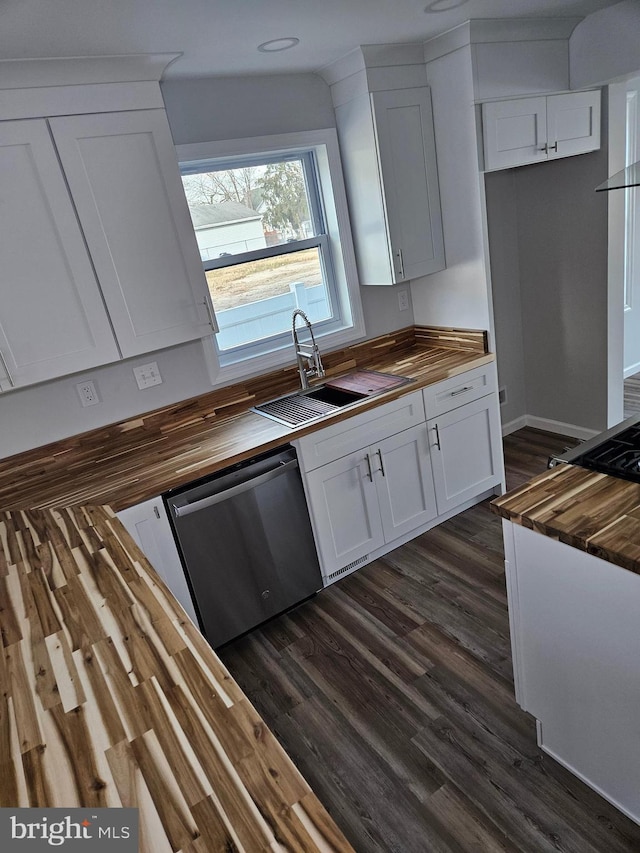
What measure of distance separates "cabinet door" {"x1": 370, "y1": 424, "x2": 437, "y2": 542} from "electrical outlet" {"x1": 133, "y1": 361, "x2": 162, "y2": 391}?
1.08m

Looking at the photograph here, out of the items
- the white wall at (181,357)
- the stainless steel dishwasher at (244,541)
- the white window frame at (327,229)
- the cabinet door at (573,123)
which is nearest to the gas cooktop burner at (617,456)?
the stainless steel dishwasher at (244,541)

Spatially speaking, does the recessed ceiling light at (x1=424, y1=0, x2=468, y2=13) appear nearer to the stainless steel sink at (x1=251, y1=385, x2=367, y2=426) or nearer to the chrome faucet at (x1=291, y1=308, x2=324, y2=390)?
the chrome faucet at (x1=291, y1=308, x2=324, y2=390)

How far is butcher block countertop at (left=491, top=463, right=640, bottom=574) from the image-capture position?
1.37 meters

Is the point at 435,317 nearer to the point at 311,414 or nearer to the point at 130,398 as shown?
the point at 311,414

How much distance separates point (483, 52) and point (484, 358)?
1.46 metres

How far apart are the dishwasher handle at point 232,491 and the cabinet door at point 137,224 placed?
27.1 inches

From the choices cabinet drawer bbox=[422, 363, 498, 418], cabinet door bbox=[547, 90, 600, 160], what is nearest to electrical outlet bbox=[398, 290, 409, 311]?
cabinet drawer bbox=[422, 363, 498, 418]

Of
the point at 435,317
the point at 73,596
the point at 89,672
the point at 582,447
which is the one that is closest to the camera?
the point at 89,672

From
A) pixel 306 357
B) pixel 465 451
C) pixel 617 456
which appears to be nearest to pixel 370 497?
pixel 465 451

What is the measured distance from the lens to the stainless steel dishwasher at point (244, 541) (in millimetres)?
2290

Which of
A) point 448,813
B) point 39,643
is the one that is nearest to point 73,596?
point 39,643

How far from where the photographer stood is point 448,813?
1.70m

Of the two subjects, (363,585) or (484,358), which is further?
(484,358)

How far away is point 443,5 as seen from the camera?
226cm
